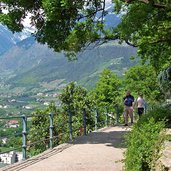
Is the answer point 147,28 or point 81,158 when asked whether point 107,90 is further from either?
point 81,158

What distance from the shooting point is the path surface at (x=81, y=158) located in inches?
444

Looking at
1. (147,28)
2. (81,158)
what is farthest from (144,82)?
(81,158)

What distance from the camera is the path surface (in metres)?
11.3

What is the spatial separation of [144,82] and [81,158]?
145ft

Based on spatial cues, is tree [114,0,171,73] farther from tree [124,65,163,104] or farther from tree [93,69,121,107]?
tree [124,65,163,104]

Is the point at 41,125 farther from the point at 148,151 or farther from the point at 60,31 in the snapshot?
the point at 148,151

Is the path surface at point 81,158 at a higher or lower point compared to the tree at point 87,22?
lower

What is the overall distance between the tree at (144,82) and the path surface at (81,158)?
36.6 m

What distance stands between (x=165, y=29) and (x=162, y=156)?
547 inches

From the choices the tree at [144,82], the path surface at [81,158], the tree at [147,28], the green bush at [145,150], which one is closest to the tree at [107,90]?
the tree at [144,82]

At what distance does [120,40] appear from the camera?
2672cm

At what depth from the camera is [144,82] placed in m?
56.4

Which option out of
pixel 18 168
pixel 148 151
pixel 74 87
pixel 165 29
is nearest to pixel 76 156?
pixel 18 168

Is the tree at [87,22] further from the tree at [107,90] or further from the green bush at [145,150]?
the tree at [107,90]
